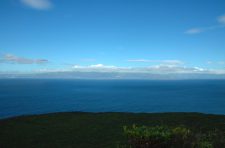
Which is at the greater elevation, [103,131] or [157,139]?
[157,139]

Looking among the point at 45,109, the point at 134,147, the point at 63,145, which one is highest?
the point at 134,147

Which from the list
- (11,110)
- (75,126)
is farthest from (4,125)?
(11,110)

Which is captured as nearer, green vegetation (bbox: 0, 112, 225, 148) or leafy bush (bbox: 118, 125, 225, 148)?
leafy bush (bbox: 118, 125, 225, 148)

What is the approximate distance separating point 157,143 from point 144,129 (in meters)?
0.66

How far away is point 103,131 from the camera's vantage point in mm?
19359

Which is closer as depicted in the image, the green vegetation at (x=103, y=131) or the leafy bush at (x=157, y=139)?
the leafy bush at (x=157, y=139)

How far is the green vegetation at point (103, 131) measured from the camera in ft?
29.6

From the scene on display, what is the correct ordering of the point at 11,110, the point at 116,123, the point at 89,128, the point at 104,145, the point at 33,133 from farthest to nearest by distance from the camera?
1. the point at 11,110
2. the point at 116,123
3. the point at 89,128
4. the point at 33,133
5. the point at 104,145

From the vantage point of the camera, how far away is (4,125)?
70.7 ft

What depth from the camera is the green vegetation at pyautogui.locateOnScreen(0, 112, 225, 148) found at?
9.03m

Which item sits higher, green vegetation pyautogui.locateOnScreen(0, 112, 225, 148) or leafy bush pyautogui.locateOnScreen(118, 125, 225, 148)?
leafy bush pyautogui.locateOnScreen(118, 125, 225, 148)

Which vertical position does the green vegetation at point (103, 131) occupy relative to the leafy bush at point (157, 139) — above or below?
below

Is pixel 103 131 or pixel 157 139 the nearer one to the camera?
pixel 157 139

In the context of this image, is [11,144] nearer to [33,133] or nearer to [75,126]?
[33,133]
